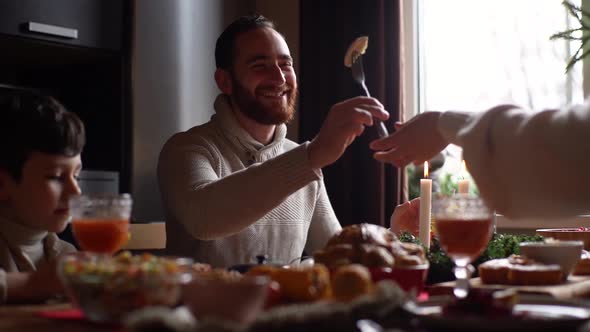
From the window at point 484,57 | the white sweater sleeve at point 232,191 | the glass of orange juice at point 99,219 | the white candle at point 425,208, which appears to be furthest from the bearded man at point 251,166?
the window at point 484,57

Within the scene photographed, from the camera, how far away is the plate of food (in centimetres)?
89

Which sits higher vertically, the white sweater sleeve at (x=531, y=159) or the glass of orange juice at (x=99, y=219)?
the white sweater sleeve at (x=531, y=159)

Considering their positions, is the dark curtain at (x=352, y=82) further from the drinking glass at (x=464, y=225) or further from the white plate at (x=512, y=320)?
the white plate at (x=512, y=320)

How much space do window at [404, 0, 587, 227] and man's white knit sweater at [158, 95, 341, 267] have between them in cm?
120

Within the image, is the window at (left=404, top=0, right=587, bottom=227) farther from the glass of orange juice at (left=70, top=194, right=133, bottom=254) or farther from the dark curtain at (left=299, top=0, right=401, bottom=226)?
the glass of orange juice at (left=70, top=194, right=133, bottom=254)

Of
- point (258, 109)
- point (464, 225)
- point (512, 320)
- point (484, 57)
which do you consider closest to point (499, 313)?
point (512, 320)

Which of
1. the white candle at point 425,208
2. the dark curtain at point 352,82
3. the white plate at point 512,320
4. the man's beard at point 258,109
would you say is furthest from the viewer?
the dark curtain at point 352,82

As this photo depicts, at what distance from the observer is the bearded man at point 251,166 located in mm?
1953

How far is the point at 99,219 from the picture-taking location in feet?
4.22

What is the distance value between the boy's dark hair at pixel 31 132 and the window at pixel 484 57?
2.19 metres

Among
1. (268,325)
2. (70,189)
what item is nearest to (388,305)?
(268,325)

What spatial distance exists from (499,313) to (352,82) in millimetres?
2912

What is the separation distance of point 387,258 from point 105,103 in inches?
89.5

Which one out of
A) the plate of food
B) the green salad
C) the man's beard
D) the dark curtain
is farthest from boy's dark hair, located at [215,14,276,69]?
the plate of food
